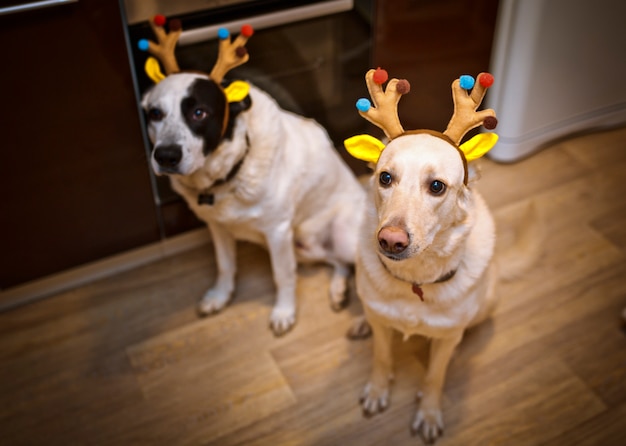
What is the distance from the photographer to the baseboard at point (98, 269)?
79.5 inches

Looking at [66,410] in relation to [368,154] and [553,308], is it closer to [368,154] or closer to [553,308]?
[368,154]

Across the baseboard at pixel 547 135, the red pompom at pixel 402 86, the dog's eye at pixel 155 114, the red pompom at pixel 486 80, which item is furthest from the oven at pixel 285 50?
the red pompom at pixel 486 80

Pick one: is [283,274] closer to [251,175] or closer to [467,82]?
[251,175]

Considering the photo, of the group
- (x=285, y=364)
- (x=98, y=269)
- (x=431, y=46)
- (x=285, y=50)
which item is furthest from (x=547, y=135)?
(x=98, y=269)

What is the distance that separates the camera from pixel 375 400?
173cm

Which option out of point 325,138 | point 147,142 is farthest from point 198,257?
point 325,138

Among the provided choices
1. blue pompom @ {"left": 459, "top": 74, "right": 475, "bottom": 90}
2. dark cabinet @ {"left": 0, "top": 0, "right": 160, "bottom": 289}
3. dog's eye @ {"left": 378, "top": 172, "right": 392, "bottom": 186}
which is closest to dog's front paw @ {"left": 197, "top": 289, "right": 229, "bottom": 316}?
dark cabinet @ {"left": 0, "top": 0, "right": 160, "bottom": 289}

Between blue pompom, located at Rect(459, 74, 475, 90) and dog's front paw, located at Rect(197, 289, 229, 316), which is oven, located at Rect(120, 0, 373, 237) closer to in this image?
dog's front paw, located at Rect(197, 289, 229, 316)

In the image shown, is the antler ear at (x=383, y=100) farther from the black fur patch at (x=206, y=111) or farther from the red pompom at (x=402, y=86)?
the black fur patch at (x=206, y=111)

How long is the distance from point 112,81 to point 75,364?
0.81 m

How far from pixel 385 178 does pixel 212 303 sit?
94 cm

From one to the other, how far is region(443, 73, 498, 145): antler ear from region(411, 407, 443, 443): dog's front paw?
29.7 inches

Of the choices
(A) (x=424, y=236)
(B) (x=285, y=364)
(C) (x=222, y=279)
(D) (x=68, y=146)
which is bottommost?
(B) (x=285, y=364)

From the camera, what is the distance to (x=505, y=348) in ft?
6.14
